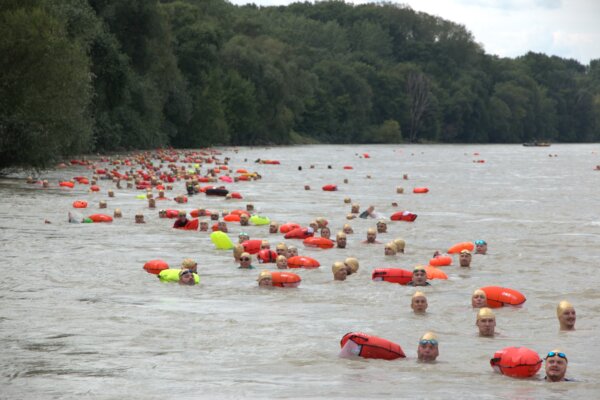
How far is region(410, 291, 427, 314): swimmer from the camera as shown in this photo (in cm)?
1541

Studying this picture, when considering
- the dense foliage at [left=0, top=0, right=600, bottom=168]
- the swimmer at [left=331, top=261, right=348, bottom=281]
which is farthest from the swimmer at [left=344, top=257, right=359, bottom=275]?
the dense foliage at [left=0, top=0, right=600, bottom=168]

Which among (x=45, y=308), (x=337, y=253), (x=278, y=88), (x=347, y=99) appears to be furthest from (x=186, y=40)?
(x=45, y=308)

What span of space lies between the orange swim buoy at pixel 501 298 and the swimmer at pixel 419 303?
1.29m

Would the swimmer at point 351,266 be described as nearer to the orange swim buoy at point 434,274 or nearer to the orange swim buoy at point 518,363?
the orange swim buoy at point 434,274

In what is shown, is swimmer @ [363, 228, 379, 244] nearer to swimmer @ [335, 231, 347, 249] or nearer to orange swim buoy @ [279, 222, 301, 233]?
swimmer @ [335, 231, 347, 249]

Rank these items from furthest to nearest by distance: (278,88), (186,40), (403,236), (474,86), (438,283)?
1. (474,86)
2. (278,88)
3. (186,40)
4. (403,236)
5. (438,283)

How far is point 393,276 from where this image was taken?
18266 millimetres

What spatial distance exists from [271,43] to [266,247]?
114486 mm

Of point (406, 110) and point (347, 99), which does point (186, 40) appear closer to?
point (347, 99)

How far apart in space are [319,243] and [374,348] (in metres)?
11.2

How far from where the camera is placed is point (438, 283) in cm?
1841

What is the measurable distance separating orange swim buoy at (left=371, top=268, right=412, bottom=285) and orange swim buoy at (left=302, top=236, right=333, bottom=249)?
487 cm

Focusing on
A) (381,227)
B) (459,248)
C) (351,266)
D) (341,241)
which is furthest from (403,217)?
(351,266)

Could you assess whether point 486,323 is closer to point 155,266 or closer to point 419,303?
point 419,303
